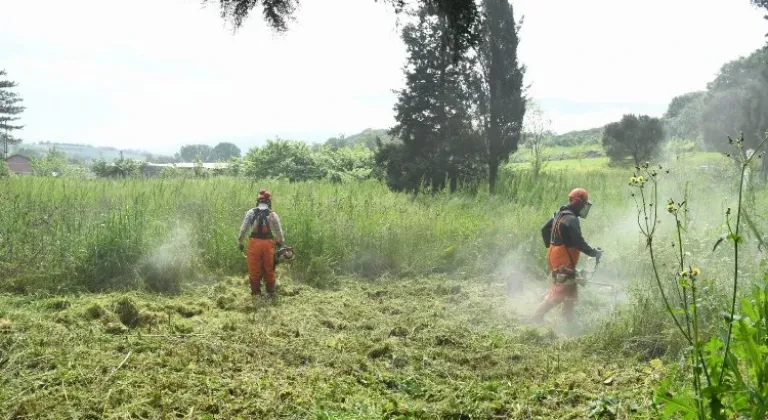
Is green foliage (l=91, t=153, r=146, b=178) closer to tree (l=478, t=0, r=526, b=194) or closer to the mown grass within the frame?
tree (l=478, t=0, r=526, b=194)

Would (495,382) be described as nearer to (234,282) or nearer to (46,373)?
(46,373)

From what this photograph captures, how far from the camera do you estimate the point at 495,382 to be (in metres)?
4.21

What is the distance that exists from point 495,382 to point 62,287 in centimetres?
577

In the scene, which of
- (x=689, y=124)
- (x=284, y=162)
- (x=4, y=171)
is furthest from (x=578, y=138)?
(x=4, y=171)

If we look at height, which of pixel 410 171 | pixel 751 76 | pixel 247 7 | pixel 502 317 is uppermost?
pixel 751 76

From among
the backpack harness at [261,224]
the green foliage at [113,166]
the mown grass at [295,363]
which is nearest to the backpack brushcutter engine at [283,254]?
the backpack harness at [261,224]

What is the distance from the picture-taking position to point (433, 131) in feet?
55.0

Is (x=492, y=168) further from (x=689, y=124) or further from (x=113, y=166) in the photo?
(x=113, y=166)

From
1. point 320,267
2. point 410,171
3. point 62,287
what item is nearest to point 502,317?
point 320,267

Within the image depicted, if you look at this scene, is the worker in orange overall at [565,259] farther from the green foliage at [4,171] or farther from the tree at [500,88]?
the green foliage at [4,171]

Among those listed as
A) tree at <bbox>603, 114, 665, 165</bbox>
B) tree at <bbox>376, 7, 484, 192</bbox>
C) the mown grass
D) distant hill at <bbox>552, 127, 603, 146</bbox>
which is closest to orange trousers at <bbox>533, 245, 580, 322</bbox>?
the mown grass

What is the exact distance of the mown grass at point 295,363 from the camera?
3678mm

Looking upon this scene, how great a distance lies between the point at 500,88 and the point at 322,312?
40.5 ft

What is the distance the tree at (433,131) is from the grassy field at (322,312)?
5.12 metres
